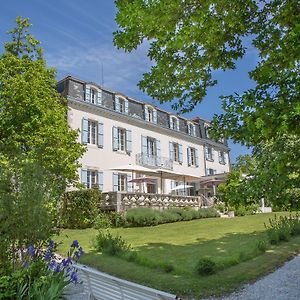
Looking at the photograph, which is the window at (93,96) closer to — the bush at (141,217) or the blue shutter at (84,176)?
the blue shutter at (84,176)

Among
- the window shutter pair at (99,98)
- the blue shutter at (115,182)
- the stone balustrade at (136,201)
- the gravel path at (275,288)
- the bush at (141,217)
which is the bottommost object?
the gravel path at (275,288)

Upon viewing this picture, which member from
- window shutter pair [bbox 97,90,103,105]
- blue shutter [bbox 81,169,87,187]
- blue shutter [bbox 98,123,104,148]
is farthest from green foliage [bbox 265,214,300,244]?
window shutter pair [bbox 97,90,103,105]

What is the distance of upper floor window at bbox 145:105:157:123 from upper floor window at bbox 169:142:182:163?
2736 millimetres

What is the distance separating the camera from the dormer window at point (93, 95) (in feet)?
77.1

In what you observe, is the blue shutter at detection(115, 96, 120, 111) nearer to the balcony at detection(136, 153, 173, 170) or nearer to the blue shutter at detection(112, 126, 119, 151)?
the blue shutter at detection(112, 126, 119, 151)

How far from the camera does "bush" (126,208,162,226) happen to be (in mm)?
16438

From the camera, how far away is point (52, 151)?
15281 millimetres

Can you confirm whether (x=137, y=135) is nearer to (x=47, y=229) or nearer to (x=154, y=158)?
(x=154, y=158)

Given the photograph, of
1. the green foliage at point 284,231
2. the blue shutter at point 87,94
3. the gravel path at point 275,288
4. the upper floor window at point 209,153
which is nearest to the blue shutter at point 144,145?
the blue shutter at point 87,94

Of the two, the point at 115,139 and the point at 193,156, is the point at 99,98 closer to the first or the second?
the point at 115,139

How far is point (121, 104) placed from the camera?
2614cm

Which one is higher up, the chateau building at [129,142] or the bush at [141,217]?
the chateau building at [129,142]

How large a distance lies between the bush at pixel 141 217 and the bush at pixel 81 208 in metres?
1.94

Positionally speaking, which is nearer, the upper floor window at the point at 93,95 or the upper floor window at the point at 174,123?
the upper floor window at the point at 93,95
